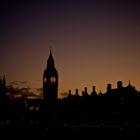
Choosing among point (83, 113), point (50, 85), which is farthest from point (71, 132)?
point (50, 85)

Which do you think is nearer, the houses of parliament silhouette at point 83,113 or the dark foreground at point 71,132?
the dark foreground at point 71,132

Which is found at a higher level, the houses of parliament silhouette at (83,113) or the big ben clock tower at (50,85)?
the big ben clock tower at (50,85)

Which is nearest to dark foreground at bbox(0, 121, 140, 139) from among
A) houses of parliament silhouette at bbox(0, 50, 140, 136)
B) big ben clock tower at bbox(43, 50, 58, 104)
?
houses of parliament silhouette at bbox(0, 50, 140, 136)

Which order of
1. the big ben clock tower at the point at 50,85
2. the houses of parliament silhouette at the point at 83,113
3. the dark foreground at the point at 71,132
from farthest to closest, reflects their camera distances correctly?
the big ben clock tower at the point at 50,85, the houses of parliament silhouette at the point at 83,113, the dark foreground at the point at 71,132

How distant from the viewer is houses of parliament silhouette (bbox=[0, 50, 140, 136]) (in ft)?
133

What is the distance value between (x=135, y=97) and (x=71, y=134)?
19720 mm

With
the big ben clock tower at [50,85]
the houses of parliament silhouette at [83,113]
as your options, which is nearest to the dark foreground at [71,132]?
the houses of parliament silhouette at [83,113]

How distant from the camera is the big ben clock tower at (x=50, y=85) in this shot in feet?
250

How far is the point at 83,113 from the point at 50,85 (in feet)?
55.3

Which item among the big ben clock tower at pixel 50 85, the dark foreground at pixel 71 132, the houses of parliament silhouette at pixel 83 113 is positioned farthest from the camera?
the big ben clock tower at pixel 50 85

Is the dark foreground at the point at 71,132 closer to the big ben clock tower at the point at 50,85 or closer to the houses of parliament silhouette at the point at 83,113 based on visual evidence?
the houses of parliament silhouette at the point at 83,113

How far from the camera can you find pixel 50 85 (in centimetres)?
7694

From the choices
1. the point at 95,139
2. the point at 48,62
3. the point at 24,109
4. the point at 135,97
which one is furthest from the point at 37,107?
the point at 95,139

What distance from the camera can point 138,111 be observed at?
53.0 metres
